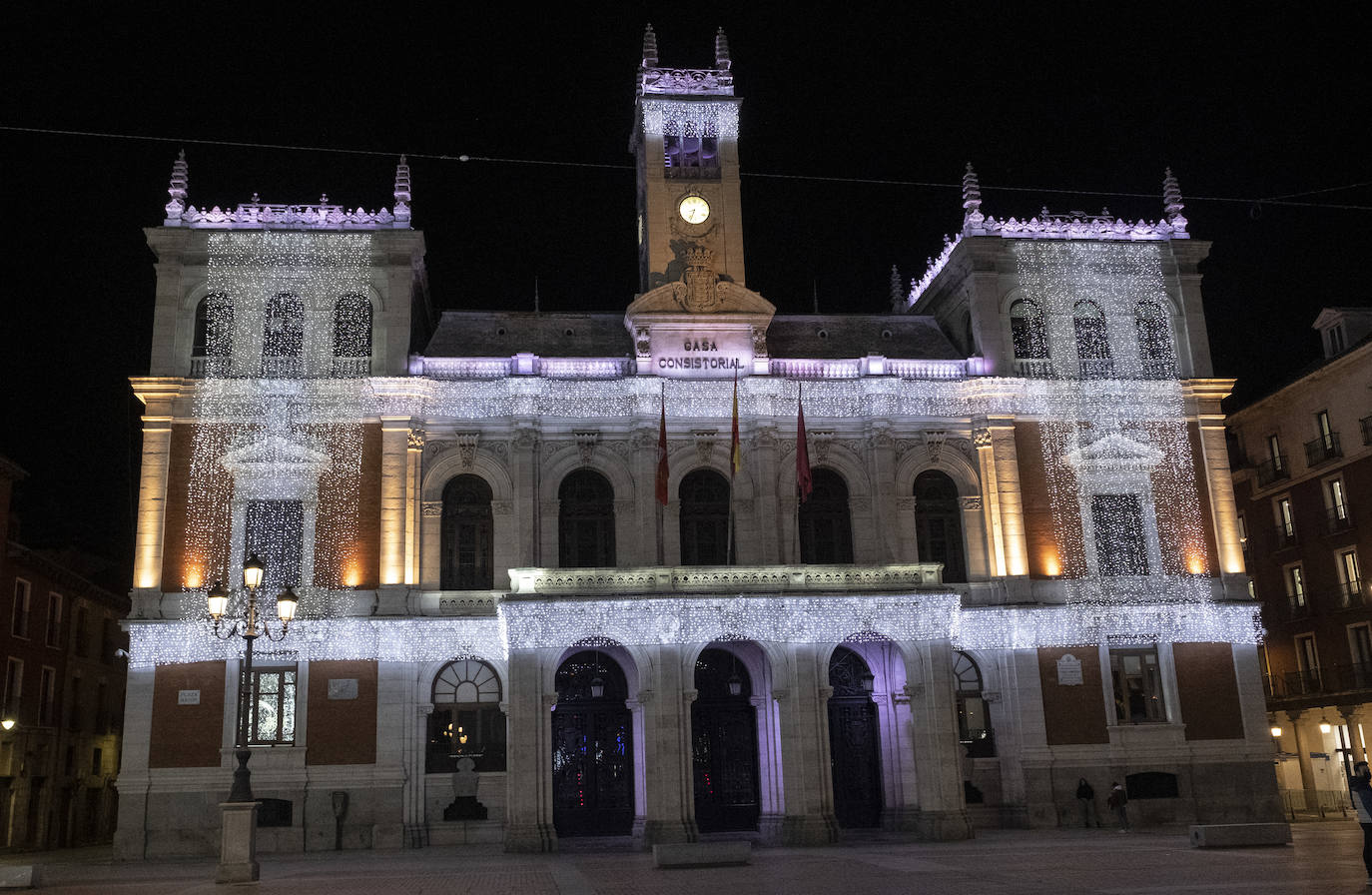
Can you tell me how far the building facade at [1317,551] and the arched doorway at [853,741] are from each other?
15.4m

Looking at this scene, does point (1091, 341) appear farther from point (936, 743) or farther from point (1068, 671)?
point (936, 743)

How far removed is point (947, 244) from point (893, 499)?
9.63 m

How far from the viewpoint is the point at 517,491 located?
3559 centimetres

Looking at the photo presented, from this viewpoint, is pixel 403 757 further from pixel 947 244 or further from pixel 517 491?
pixel 947 244

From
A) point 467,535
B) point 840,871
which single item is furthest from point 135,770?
point 840,871

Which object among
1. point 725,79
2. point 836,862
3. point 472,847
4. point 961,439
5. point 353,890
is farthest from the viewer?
point 725,79

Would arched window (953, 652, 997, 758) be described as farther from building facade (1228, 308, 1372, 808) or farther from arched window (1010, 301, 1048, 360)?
building facade (1228, 308, 1372, 808)

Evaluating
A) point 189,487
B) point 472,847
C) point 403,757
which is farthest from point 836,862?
point 189,487

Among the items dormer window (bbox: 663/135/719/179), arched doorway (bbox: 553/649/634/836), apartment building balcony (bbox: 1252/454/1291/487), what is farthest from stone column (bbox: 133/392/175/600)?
apartment building balcony (bbox: 1252/454/1291/487)

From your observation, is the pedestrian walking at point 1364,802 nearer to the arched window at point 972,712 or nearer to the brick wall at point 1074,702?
the brick wall at point 1074,702

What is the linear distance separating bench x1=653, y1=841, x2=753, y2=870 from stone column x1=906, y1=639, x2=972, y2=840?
8.77 m

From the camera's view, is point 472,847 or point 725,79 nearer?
point 472,847

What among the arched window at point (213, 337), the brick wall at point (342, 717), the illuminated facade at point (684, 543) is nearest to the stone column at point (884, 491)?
the illuminated facade at point (684, 543)

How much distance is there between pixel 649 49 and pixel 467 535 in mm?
16826
